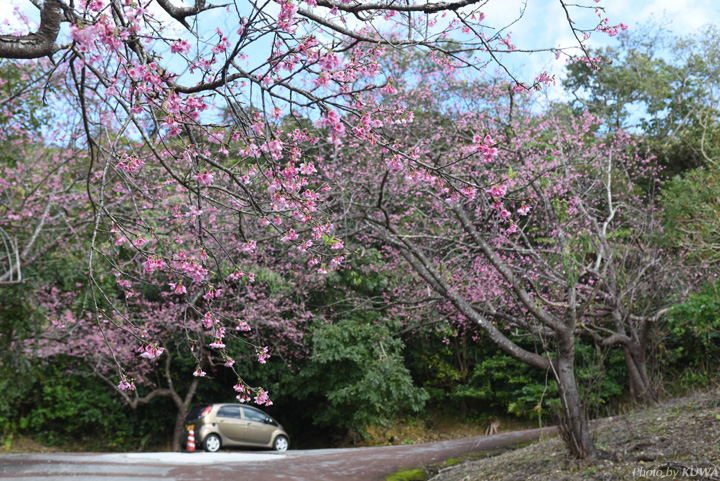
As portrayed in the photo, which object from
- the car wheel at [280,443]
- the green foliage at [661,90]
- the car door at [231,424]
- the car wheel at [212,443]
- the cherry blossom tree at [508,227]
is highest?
the green foliage at [661,90]

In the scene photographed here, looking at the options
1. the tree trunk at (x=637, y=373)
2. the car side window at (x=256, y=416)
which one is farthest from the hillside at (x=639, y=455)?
the car side window at (x=256, y=416)

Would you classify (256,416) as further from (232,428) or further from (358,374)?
(358,374)

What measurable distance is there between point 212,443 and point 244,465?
4.71 m

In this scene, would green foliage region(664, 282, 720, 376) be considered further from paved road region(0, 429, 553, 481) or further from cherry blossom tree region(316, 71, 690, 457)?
paved road region(0, 429, 553, 481)

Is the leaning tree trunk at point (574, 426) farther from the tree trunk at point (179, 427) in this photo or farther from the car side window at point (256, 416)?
the tree trunk at point (179, 427)

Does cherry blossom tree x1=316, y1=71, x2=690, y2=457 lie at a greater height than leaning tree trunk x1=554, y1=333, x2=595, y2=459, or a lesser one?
greater

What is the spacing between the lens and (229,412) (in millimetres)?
12641

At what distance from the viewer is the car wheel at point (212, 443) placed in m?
12.0

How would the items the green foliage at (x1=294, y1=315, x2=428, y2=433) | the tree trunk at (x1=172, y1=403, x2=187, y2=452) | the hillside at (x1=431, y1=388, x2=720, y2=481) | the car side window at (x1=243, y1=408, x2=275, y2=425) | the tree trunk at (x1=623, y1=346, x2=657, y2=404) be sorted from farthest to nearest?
the tree trunk at (x1=172, y1=403, x2=187, y2=452) < the car side window at (x1=243, y1=408, x2=275, y2=425) < the green foliage at (x1=294, y1=315, x2=428, y2=433) < the tree trunk at (x1=623, y1=346, x2=657, y2=404) < the hillside at (x1=431, y1=388, x2=720, y2=481)

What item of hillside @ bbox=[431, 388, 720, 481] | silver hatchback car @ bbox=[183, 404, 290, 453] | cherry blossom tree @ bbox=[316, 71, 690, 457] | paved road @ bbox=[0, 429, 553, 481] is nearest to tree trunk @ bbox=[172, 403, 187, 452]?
silver hatchback car @ bbox=[183, 404, 290, 453]

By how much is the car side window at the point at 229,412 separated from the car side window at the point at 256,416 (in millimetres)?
294

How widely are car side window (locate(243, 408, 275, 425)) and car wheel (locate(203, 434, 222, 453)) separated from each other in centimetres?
93

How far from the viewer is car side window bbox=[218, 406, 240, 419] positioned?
12479 millimetres

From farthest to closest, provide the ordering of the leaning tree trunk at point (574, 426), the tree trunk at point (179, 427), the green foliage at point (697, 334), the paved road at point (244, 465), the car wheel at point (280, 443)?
the tree trunk at point (179, 427) → the car wheel at point (280, 443) → the green foliage at point (697, 334) → the paved road at point (244, 465) → the leaning tree trunk at point (574, 426)
